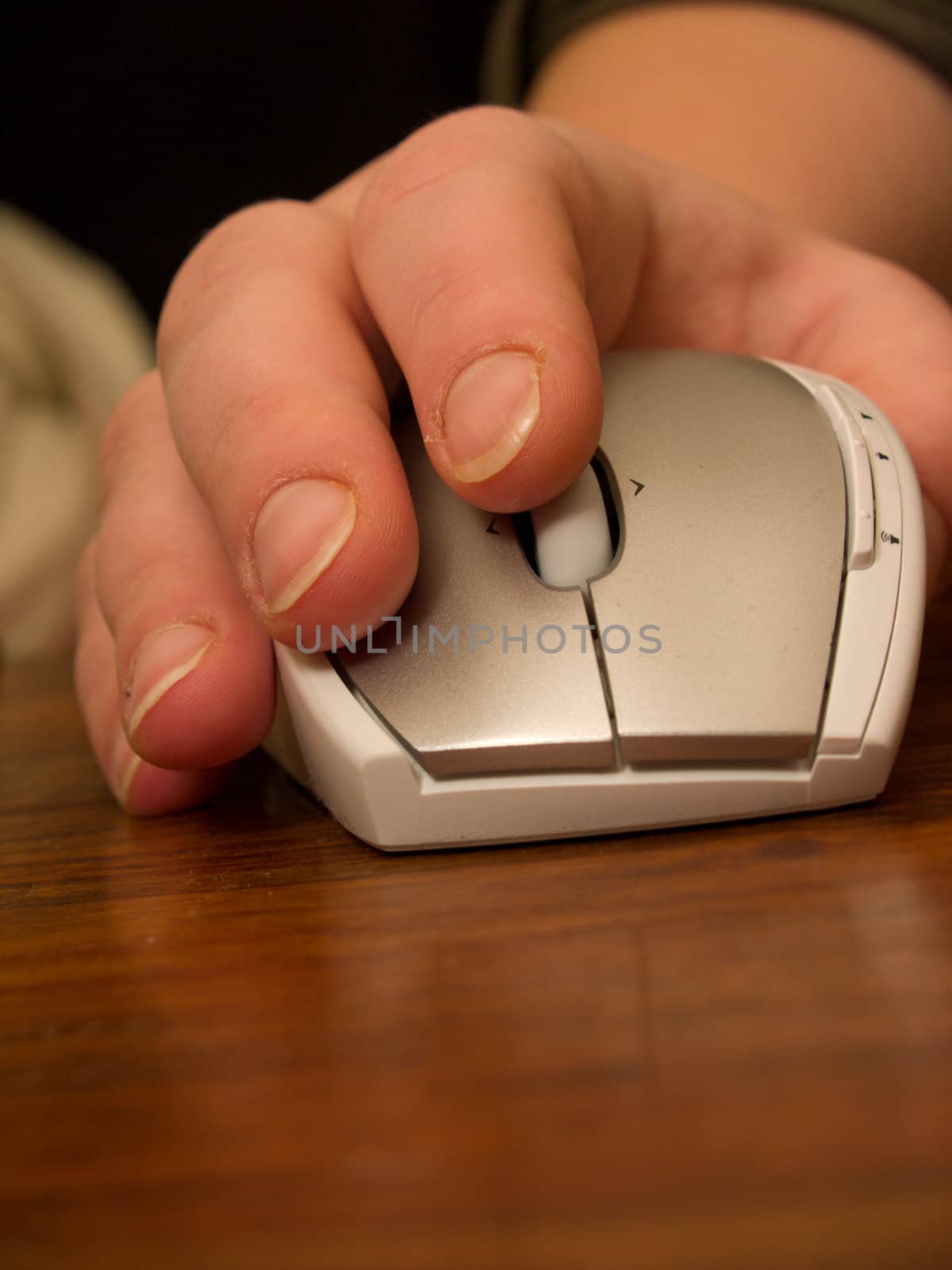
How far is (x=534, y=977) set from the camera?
24cm

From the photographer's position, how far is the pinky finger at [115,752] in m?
0.42

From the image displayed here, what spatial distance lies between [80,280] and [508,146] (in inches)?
40.2

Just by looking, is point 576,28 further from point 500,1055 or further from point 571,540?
point 500,1055

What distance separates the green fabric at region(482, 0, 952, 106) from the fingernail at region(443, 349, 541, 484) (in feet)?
2.19

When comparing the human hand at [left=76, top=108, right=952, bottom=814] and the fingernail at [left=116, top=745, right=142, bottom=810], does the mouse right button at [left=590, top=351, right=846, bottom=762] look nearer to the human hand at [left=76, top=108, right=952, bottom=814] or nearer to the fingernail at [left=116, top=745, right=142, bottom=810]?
the human hand at [left=76, top=108, right=952, bottom=814]

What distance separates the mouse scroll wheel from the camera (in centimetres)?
35

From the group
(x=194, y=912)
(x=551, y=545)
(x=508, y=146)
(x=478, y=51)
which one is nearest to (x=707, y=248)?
(x=508, y=146)

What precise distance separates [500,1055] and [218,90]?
4.39 ft

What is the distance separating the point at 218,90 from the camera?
1.29m

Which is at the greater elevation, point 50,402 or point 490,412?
point 490,412

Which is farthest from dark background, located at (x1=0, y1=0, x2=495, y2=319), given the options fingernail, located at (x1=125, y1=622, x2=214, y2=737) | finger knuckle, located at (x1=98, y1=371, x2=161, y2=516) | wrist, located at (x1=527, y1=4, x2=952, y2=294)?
fingernail, located at (x1=125, y1=622, x2=214, y2=737)

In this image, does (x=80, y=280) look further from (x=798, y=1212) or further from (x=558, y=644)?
(x=798, y=1212)

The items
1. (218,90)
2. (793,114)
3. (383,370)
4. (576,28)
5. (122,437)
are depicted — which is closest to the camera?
(383,370)

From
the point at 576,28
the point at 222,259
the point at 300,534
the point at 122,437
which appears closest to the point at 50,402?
the point at 576,28
